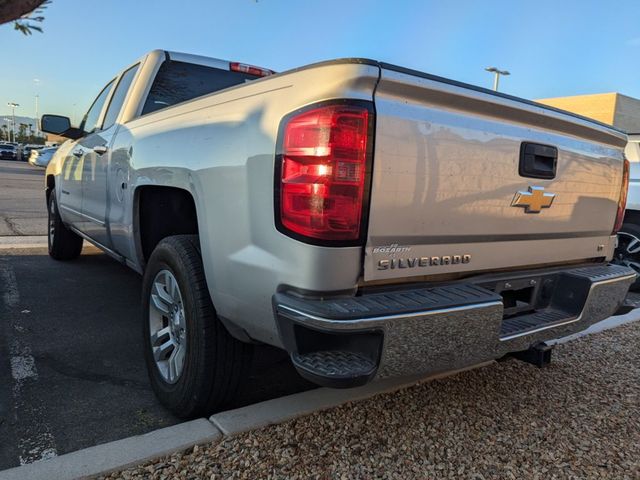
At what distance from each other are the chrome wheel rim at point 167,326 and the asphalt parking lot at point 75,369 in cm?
25

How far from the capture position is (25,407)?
2.72m

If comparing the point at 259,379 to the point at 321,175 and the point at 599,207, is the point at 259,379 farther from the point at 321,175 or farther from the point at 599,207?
the point at 599,207

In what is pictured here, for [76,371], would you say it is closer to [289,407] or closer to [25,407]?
[25,407]

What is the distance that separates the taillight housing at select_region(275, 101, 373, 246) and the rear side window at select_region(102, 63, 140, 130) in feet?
9.28

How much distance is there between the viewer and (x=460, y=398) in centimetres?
304

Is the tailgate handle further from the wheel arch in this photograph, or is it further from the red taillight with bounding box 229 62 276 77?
the red taillight with bounding box 229 62 276 77

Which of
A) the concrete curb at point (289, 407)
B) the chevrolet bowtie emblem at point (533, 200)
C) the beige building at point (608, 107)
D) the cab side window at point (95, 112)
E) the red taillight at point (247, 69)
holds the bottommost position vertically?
the concrete curb at point (289, 407)

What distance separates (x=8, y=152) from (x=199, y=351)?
4845 centimetres

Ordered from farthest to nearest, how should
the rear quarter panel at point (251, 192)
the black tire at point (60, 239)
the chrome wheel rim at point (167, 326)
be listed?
1. the black tire at point (60, 239)
2. the chrome wheel rim at point (167, 326)
3. the rear quarter panel at point (251, 192)

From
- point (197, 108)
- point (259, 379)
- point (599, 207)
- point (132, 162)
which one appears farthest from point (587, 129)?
point (132, 162)

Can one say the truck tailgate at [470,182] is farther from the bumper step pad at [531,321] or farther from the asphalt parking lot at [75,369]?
the asphalt parking lot at [75,369]

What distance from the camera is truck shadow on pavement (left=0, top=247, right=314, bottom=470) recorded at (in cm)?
252

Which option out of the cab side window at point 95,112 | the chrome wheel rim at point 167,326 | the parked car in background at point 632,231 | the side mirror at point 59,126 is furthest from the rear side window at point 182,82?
the parked car in background at point 632,231

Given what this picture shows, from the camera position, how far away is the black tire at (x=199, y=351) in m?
2.40
